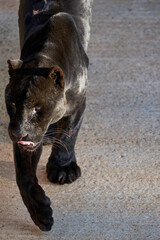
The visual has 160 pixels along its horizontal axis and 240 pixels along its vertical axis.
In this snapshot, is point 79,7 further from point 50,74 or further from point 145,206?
point 145,206

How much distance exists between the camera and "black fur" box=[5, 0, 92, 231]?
10.8ft

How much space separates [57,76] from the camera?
3418 mm

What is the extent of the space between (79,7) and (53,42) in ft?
2.30

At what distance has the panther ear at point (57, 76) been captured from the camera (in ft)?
11.1

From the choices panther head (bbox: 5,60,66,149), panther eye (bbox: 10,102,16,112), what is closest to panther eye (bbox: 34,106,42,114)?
panther head (bbox: 5,60,66,149)

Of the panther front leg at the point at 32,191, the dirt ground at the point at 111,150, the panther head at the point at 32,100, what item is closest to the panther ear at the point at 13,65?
the panther head at the point at 32,100

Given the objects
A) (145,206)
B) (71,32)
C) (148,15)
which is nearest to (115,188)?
(145,206)

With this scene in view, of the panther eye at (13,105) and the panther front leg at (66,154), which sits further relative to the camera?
the panther front leg at (66,154)

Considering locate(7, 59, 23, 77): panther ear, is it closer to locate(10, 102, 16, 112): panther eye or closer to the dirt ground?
locate(10, 102, 16, 112): panther eye

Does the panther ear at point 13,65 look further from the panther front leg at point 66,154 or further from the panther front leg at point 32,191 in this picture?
the panther front leg at point 66,154

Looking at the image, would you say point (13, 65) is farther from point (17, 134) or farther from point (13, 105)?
point (17, 134)

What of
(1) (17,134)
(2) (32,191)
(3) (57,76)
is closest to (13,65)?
(3) (57,76)

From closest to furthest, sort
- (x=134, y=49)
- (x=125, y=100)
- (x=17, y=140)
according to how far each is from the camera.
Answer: (x=17, y=140)
(x=125, y=100)
(x=134, y=49)

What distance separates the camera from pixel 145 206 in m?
3.97
